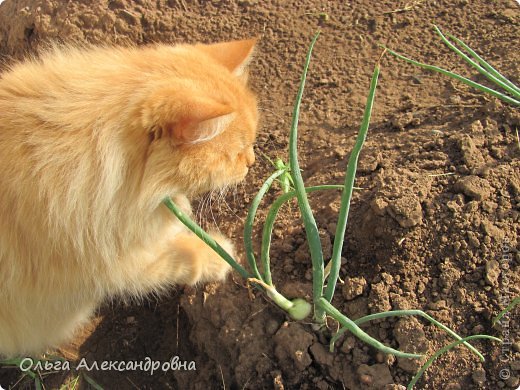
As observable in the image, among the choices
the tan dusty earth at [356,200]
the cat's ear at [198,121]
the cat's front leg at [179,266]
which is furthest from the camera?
the cat's front leg at [179,266]

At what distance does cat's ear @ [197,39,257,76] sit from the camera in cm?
171

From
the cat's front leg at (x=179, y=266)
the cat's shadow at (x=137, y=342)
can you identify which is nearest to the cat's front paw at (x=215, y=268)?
the cat's front leg at (x=179, y=266)

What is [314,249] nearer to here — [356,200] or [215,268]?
[356,200]

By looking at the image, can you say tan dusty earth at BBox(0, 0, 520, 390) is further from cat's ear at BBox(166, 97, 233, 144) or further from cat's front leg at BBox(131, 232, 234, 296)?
cat's ear at BBox(166, 97, 233, 144)

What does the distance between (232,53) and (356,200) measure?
2.49ft

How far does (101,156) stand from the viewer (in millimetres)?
1338

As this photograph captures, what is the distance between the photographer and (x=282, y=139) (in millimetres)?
2359

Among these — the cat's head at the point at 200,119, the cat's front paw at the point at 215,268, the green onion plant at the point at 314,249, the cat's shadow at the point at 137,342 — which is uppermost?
the cat's head at the point at 200,119

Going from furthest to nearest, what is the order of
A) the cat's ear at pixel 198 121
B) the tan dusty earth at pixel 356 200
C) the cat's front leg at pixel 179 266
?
the cat's front leg at pixel 179 266 < the tan dusty earth at pixel 356 200 < the cat's ear at pixel 198 121

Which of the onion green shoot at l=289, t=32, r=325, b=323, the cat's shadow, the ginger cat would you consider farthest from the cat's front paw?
the onion green shoot at l=289, t=32, r=325, b=323

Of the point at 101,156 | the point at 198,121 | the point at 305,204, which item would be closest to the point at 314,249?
the point at 305,204

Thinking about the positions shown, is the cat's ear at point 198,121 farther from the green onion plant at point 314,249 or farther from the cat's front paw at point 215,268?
the cat's front paw at point 215,268

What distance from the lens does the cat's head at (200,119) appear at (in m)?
1.32

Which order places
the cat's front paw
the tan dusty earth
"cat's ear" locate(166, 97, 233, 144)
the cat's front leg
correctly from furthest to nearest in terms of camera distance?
the cat's front paw < the cat's front leg < the tan dusty earth < "cat's ear" locate(166, 97, 233, 144)
